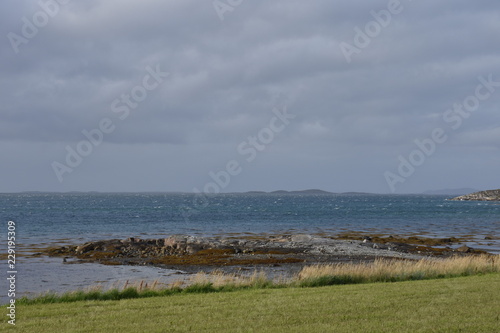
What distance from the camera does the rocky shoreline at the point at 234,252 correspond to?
36375 mm

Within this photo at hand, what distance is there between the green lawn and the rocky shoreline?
18.2m

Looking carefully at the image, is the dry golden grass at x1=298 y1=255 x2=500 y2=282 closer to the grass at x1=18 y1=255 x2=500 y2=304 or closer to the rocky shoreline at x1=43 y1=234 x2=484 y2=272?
the grass at x1=18 y1=255 x2=500 y2=304

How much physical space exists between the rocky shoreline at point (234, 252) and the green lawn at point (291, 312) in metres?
18.2

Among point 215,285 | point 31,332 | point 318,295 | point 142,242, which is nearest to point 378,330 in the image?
point 318,295

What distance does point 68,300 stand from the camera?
16453 millimetres

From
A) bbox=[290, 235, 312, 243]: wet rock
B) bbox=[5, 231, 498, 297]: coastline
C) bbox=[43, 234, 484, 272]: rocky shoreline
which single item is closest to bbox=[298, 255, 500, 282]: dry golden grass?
bbox=[5, 231, 498, 297]: coastline

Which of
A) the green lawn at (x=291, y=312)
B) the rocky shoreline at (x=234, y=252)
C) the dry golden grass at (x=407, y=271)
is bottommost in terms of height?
the rocky shoreline at (x=234, y=252)

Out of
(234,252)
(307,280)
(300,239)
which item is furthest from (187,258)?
(307,280)

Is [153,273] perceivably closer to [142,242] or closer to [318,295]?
[142,242]

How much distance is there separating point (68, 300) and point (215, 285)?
5271 mm

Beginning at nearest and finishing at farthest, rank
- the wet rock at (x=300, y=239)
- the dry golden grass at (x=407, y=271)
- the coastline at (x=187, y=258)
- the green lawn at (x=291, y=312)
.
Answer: the green lawn at (x=291, y=312) → the dry golden grass at (x=407, y=271) → the coastline at (x=187, y=258) → the wet rock at (x=300, y=239)

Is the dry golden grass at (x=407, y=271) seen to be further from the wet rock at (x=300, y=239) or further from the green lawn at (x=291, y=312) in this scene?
the wet rock at (x=300, y=239)

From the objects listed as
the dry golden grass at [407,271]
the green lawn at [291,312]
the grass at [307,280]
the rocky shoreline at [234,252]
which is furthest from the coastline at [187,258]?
the green lawn at [291,312]

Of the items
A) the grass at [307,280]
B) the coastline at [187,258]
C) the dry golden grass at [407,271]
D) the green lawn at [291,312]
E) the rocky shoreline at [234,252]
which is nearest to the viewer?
the green lawn at [291,312]
